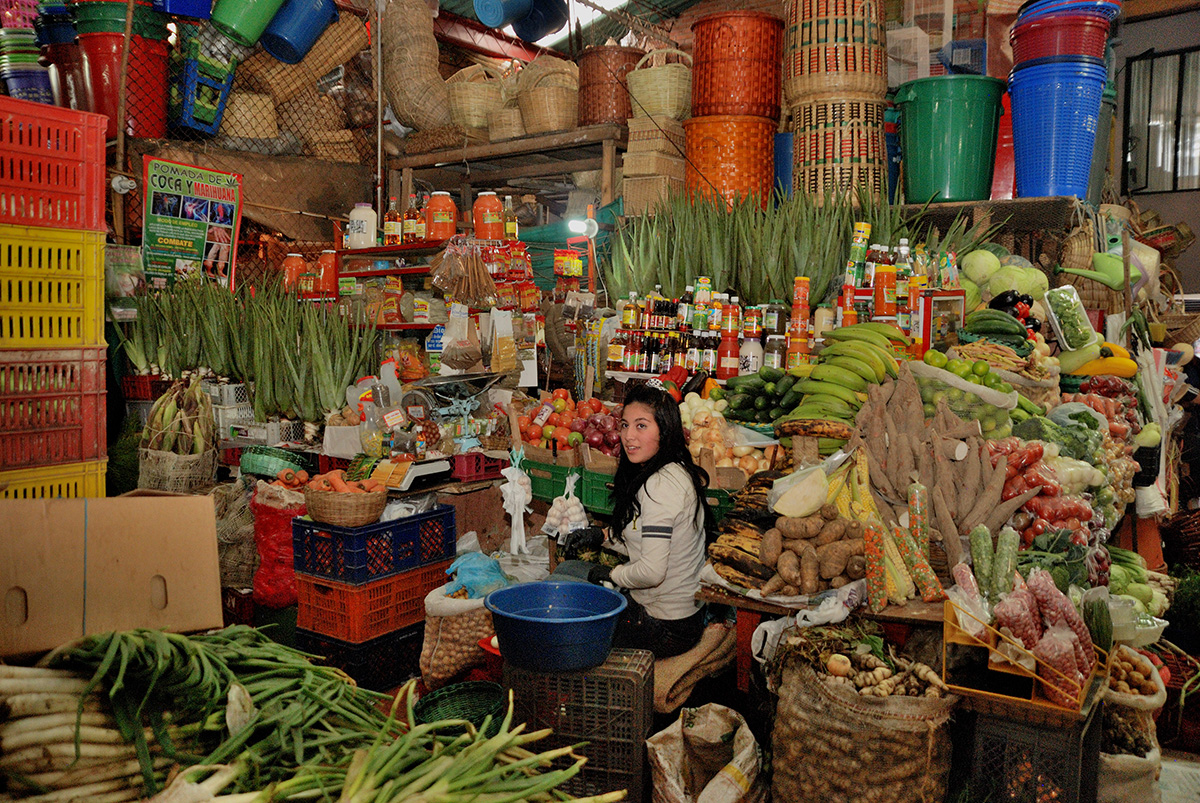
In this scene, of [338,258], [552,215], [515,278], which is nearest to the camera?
[515,278]

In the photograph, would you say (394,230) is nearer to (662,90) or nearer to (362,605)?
(662,90)

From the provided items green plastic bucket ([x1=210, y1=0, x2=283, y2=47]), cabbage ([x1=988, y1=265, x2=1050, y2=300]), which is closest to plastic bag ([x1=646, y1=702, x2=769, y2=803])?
cabbage ([x1=988, y1=265, x2=1050, y2=300])

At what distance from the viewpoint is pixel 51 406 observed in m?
3.43

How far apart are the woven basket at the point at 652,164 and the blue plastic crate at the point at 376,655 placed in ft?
14.5

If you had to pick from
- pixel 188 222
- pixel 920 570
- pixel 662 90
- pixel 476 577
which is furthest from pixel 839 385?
pixel 188 222

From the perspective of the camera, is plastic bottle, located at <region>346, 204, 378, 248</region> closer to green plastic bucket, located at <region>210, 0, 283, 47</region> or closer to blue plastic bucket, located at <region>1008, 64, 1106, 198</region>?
green plastic bucket, located at <region>210, 0, 283, 47</region>

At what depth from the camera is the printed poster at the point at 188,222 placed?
7.32 m

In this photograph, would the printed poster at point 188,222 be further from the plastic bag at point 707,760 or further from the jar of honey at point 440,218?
the plastic bag at point 707,760

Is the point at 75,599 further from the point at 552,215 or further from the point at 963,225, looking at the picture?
the point at 552,215

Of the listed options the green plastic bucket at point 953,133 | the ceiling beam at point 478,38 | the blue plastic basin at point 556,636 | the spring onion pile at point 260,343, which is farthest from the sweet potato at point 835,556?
A: the ceiling beam at point 478,38

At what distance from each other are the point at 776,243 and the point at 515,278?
1.85 metres

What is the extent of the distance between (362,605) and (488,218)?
300 cm

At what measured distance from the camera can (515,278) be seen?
602 centimetres

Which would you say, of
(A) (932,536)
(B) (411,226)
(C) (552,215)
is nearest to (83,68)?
(B) (411,226)
